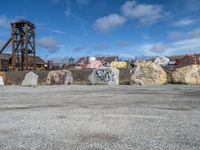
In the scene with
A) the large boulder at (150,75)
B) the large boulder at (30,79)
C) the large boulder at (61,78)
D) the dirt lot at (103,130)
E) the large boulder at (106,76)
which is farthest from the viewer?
the large boulder at (30,79)

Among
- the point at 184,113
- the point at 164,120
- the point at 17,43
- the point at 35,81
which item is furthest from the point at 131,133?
the point at 17,43

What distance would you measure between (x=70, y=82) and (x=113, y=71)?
160 inches

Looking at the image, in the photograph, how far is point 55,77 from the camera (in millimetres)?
22594

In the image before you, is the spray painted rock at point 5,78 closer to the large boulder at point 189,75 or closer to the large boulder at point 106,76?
the large boulder at point 106,76

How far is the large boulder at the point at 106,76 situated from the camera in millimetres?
21094

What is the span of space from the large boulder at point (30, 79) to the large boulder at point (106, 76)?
5766mm

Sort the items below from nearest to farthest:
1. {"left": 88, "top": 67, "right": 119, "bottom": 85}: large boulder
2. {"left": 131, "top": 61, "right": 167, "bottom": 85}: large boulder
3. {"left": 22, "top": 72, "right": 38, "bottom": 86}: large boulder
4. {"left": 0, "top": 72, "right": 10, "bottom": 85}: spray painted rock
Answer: {"left": 131, "top": 61, "right": 167, "bottom": 85}: large boulder < {"left": 88, "top": 67, "right": 119, "bottom": 85}: large boulder < {"left": 22, "top": 72, "right": 38, "bottom": 86}: large boulder < {"left": 0, "top": 72, "right": 10, "bottom": 85}: spray painted rock

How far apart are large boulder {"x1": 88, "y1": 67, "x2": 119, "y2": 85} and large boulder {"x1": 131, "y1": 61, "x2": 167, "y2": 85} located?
66.6 inches

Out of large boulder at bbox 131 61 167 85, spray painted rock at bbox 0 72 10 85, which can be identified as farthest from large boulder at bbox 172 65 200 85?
spray painted rock at bbox 0 72 10 85

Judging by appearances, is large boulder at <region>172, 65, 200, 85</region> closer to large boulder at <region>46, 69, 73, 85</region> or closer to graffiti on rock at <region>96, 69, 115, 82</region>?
graffiti on rock at <region>96, 69, 115, 82</region>

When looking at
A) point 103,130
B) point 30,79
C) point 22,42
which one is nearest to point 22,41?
point 22,42

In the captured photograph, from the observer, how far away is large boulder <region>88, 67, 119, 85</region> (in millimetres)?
21094

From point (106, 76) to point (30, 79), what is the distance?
24.4 ft

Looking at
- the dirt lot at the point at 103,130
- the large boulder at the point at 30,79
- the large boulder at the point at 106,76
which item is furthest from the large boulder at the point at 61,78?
the dirt lot at the point at 103,130
